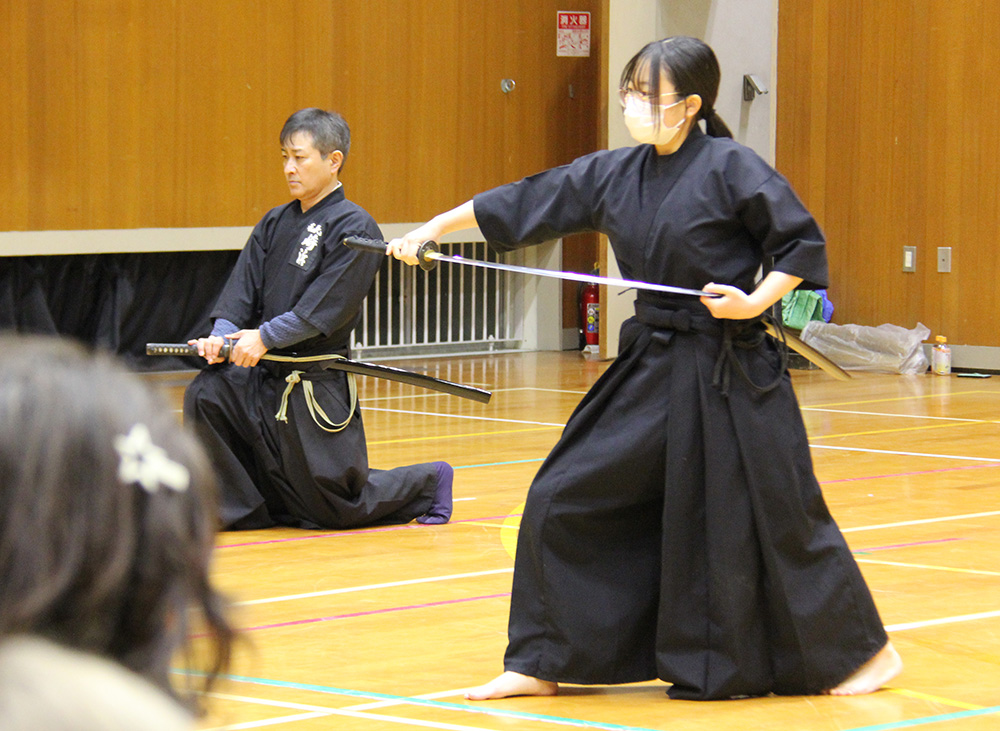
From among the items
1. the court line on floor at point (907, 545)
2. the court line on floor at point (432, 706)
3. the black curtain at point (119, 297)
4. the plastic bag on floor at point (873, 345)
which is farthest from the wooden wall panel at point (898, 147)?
the court line on floor at point (432, 706)

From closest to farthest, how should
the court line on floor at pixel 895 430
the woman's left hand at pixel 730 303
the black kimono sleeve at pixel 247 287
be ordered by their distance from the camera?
the woman's left hand at pixel 730 303, the black kimono sleeve at pixel 247 287, the court line on floor at pixel 895 430

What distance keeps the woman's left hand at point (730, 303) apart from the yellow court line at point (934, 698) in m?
0.83

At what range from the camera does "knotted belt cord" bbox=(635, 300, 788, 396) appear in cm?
280

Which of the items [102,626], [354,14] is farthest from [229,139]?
[102,626]

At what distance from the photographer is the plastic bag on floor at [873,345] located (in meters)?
8.98

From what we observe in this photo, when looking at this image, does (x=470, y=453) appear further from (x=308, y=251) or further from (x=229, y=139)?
(x=229, y=139)

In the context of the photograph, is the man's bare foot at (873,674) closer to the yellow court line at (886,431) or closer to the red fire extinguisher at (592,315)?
the yellow court line at (886,431)

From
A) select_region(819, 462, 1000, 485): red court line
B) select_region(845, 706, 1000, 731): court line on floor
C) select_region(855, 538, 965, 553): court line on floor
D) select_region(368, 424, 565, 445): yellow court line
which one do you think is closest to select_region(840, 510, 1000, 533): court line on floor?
select_region(855, 538, 965, 553): court line on floor

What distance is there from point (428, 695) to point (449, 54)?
719cm

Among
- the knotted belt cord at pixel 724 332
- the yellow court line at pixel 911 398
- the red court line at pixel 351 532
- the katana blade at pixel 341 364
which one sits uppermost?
the knotted belt cord at pixel 724 332

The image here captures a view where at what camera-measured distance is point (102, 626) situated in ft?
2.62

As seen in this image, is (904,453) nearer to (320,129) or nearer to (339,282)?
(339,282)

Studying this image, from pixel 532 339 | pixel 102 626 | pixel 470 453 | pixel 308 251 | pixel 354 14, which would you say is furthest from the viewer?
pixel 532 339

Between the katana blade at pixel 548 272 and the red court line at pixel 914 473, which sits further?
the red court line at pixel 914 473
